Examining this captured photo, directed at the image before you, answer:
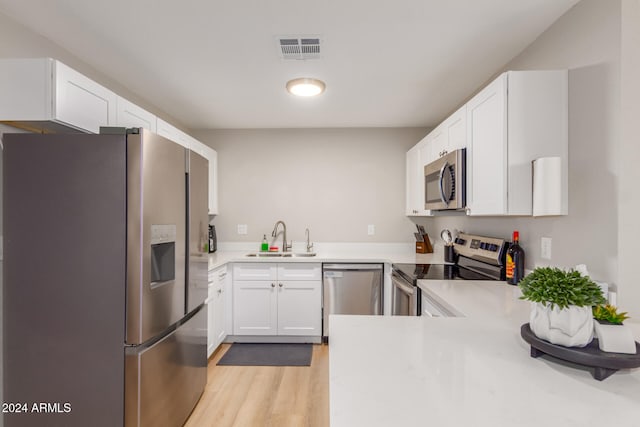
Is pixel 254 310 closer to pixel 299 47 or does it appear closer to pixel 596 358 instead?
pixel 299 47

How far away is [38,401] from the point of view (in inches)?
55.4

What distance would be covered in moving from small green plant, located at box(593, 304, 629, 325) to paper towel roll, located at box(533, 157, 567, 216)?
0.67m

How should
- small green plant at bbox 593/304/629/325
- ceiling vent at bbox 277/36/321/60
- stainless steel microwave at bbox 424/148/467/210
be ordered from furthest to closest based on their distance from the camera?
stainless steel microwave at bbox 424/148/467/210 < ceiling vent at bbox 277/36/321/60 < small green plant at bbox 593/304/629/325

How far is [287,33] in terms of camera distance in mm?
1733

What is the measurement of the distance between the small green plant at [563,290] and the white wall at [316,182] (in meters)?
2.76

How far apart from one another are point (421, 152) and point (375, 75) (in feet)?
3.60

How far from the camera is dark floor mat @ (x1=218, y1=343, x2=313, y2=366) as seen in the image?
2715 mm

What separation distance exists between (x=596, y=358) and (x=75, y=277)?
1.92 meters

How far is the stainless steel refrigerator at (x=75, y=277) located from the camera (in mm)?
1392

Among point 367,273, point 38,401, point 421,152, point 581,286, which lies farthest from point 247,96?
point 581,286

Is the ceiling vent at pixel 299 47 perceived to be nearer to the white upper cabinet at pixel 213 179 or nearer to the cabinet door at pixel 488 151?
the cabinet door at pixel 488 151

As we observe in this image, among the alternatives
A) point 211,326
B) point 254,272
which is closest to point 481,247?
point 254,272

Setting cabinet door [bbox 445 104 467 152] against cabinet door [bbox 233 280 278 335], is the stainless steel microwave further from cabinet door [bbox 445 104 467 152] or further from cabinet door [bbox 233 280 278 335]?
cabinet door [bbox 233 280 278 335]

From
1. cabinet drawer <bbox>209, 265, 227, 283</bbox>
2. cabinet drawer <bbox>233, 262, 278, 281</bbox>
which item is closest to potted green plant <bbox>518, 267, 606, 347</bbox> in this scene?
cabinet drawer <bbox>209, 265, 227, 283</bbox>
